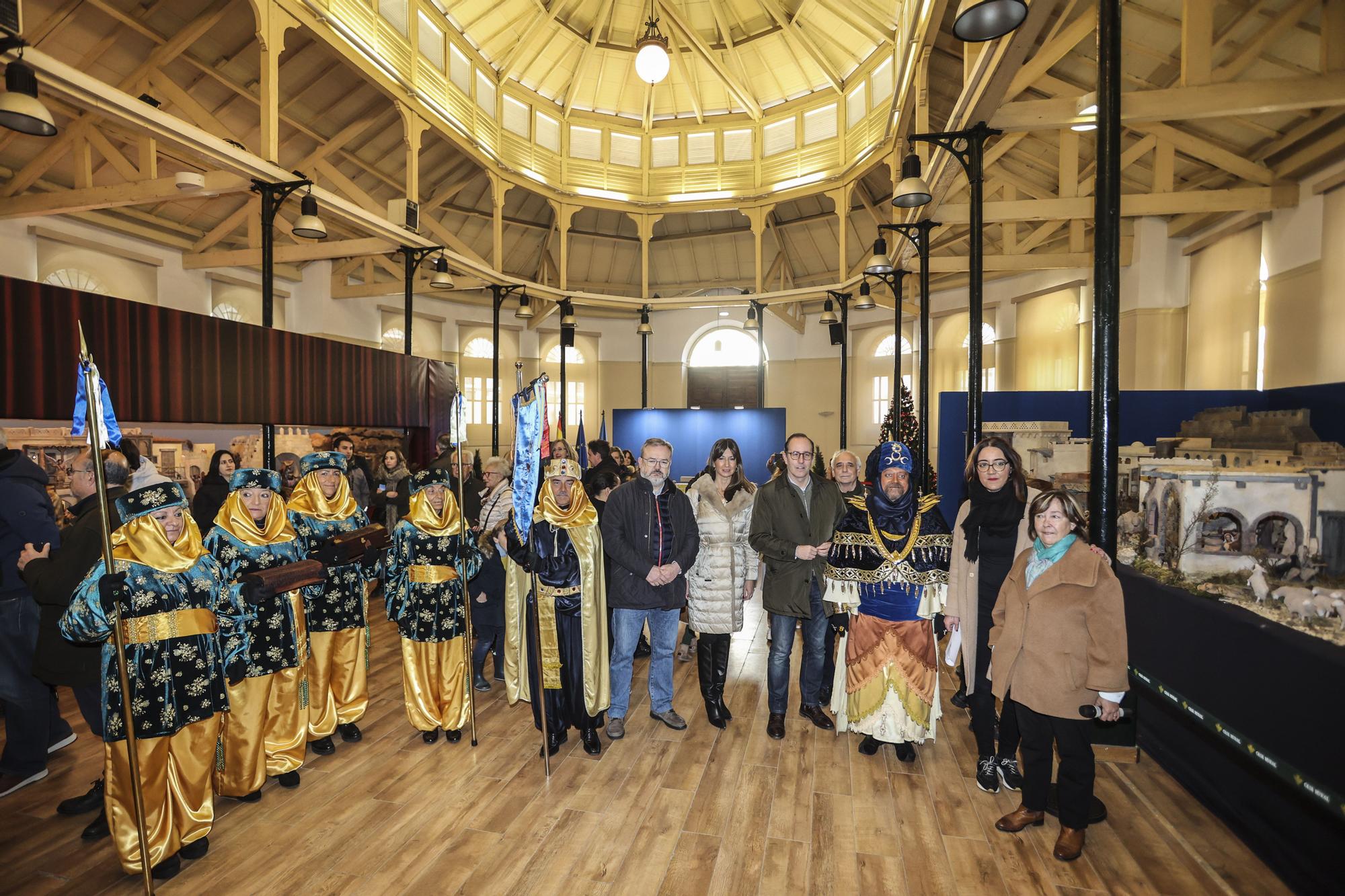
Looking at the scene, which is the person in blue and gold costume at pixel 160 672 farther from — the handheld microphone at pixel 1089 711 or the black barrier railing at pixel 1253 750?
the black barrier railing at pixel 1253 750

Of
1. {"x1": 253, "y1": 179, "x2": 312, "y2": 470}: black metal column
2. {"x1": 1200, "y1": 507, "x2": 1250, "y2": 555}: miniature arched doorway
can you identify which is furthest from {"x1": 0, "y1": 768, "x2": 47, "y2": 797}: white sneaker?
{"x1": 1200, "y1": 507, "x2": 1250, "y2": 555}: miniature arched doorway

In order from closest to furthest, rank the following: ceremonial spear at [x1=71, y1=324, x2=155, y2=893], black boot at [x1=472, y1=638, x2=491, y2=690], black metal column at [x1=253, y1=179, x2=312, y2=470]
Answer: ceremonial spear at [x1=71, y1=324, x2=155, y2=893], black boot at [x1=472, y1=638, x2=491, y2=690], black metal column at [x1=253, y1=179, x2=312, y2=470]

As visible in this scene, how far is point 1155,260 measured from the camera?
10.1 metres

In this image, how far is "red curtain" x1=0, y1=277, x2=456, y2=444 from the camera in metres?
4.65

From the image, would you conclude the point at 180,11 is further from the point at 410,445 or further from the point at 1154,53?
the point at 1154,53

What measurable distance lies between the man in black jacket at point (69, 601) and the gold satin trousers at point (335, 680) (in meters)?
0.93

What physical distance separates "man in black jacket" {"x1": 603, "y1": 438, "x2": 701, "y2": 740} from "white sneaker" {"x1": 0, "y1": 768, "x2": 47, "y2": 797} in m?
2.97

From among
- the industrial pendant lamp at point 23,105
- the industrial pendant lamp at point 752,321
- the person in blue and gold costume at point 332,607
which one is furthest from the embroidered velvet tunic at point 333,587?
the industrial pendant lamp at point 752,321

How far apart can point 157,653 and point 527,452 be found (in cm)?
174

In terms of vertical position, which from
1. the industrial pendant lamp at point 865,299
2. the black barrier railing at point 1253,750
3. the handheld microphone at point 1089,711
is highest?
the industrial pendant lamp at point 865,299

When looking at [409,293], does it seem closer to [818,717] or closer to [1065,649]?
[818,717]

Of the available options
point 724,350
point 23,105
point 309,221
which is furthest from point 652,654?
point 724,350

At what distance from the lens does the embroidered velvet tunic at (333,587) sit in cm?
373

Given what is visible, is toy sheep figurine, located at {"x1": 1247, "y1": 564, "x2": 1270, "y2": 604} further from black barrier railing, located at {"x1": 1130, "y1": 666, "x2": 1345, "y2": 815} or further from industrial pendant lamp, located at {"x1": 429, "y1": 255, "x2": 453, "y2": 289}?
industrial pendant lamp, located at {"x1": 429, "y1": 255, "x2": 453, "y2": 289}
